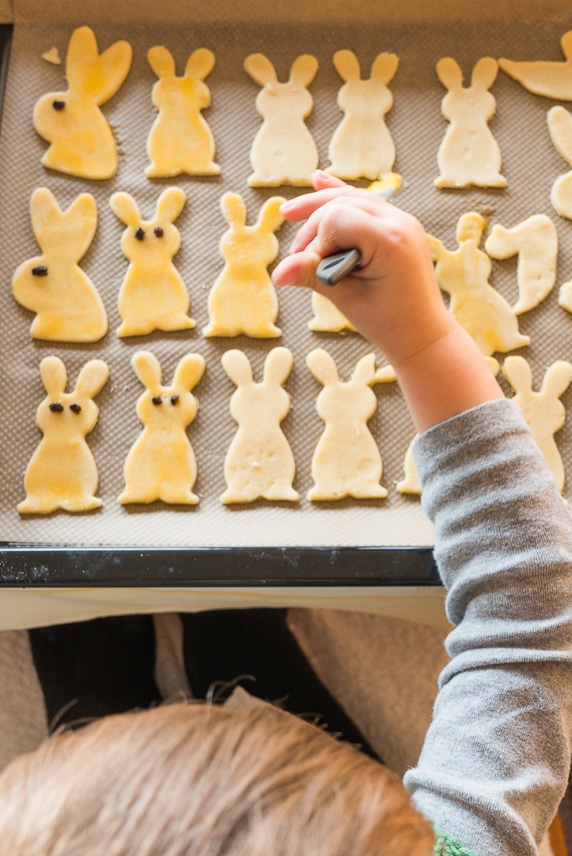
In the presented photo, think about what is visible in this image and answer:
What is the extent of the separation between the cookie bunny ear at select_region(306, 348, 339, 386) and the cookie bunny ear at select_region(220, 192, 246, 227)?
15cm

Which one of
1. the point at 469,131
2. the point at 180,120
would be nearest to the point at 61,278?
the point at 180,120

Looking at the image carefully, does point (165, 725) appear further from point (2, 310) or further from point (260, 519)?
point (2, 310)

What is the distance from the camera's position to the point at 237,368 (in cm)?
70

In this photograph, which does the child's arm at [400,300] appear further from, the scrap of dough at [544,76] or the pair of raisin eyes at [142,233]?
the scrap of dough at [544,76]

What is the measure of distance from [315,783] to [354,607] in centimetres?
33

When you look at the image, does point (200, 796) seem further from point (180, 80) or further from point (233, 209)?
point (180, 80)

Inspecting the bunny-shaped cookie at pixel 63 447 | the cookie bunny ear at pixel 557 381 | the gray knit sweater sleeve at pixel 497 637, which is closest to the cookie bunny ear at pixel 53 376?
the bunny-shaped cookie at pixel 63 447

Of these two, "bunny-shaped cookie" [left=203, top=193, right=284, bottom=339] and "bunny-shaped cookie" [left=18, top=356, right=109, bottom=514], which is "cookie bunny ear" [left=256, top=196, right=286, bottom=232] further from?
"bunny-shaped cookie" [left=18, top=356, right=109, bottom=514]

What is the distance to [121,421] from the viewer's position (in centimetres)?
69

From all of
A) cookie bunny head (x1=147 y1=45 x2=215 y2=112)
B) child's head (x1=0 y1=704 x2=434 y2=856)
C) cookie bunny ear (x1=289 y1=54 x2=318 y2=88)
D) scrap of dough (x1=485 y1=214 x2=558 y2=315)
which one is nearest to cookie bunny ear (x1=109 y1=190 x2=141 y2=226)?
cookie bunny head (x1=147 y1=45 x2=215 y2=112)

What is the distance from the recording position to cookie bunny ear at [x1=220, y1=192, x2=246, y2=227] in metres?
0.73

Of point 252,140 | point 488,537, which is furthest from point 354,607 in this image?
point 252,140

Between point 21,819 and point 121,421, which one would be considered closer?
point 21,819

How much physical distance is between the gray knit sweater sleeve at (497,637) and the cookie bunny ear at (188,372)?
25cm
